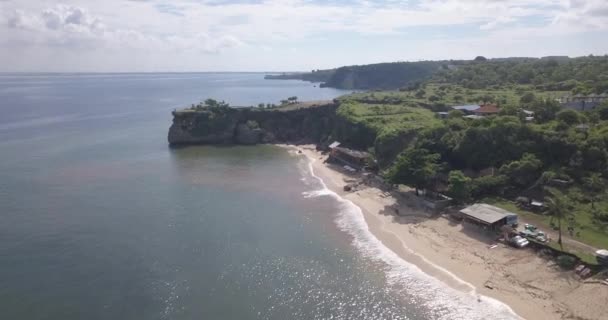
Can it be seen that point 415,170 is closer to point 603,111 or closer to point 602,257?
point 602,257

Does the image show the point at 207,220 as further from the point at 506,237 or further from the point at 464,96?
the point at 464,96

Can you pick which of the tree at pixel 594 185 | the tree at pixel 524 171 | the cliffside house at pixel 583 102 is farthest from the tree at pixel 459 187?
the cliffside house at pixel 583 102

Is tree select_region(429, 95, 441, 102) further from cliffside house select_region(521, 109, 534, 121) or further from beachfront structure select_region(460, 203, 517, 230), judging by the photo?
beachfront structure select_region(460, 203, 517, 230)

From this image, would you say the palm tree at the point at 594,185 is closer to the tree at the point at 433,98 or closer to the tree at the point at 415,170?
the tree at the point at 415,170

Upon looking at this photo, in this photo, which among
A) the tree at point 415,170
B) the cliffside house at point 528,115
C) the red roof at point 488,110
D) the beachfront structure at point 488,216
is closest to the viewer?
the beachfront structure at point 488,216

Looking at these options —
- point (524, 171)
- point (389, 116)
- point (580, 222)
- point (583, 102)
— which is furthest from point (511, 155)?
point (389, 116)

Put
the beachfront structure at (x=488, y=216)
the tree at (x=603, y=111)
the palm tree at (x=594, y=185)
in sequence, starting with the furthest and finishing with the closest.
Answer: the tree at (x=603, y=111)
the palm tree at (x=594, y=185)
the beachfront structure at (x=488, y=216)
